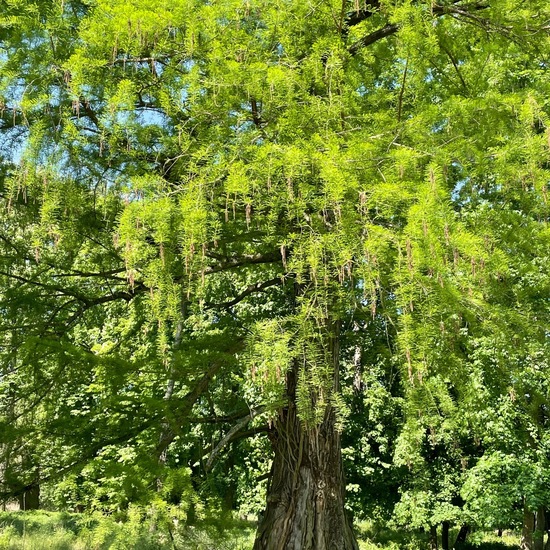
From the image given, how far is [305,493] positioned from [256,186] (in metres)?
3.10

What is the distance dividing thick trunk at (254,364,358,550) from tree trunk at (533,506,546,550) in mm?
8534

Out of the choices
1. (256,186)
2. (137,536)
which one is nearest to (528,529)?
(137,536)

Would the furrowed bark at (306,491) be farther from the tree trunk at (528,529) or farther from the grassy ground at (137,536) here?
the tree trunk at (528,529)

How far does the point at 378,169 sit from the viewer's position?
10.7ft

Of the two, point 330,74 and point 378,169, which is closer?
point 378,169

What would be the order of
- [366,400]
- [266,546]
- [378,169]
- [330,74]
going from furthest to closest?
[366,400]
[266,546]
[330,74]
[378,169]

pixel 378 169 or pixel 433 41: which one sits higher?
pixel 433 41

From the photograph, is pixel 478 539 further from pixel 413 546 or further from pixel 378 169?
pixel 378 169

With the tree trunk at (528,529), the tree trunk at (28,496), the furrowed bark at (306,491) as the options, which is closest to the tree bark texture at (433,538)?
the tree trunk at (528,529)

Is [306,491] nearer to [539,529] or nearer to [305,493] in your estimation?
[305,493]

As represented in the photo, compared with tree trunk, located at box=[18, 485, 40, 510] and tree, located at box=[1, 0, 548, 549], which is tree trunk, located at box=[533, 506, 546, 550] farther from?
tree trunk, located at box=[18, 485, 40, 510]

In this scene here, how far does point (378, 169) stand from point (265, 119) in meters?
0.94

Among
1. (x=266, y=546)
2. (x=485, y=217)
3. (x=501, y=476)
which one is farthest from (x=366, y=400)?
(x=485, y=217)

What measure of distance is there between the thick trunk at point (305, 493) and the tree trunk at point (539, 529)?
8.53 metres
